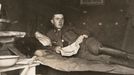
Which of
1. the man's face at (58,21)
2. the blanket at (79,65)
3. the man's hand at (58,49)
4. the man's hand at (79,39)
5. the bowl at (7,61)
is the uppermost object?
the man's face at (58,21)

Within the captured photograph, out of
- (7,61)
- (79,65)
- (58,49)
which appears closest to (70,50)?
(58,49)

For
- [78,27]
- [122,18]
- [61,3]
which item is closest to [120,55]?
[122,18]

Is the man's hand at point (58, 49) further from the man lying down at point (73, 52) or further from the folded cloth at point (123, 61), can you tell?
the folded cloth at point (123, 61)

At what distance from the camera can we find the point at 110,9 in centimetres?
414

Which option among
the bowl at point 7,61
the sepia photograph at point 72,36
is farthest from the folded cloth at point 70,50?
the bowl at point 7,61

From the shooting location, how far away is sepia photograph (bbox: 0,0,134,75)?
3.39 metres

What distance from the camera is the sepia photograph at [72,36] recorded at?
339 cm

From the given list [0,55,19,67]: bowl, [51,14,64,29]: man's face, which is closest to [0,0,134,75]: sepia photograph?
[51,14,64,29]: man's face

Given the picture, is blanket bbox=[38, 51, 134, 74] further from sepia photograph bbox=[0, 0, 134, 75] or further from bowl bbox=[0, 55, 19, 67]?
bowl bbox=[0, 55, 19, 67]

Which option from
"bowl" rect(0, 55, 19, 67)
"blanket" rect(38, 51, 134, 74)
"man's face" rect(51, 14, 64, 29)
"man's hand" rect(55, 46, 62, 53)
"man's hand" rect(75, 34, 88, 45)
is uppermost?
"man's face" rect(51, 14, 64, 29)

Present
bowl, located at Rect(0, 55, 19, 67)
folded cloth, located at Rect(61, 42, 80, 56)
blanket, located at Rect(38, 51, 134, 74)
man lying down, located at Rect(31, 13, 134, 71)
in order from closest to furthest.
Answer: bowl, located at Rect(0, 55, 19, 67) → blanket, located at Rect(38, 51, 134, 74) → man lying down, located at Rect(31, 13, 134, 71) → folded cloth, located at Rect(61, 42, 80, 56)

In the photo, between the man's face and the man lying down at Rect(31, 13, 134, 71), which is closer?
the man lying down at Rect(31, 13, 134, 71)

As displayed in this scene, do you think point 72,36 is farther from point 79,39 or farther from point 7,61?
point 7,61

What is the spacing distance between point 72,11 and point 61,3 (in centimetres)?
19
